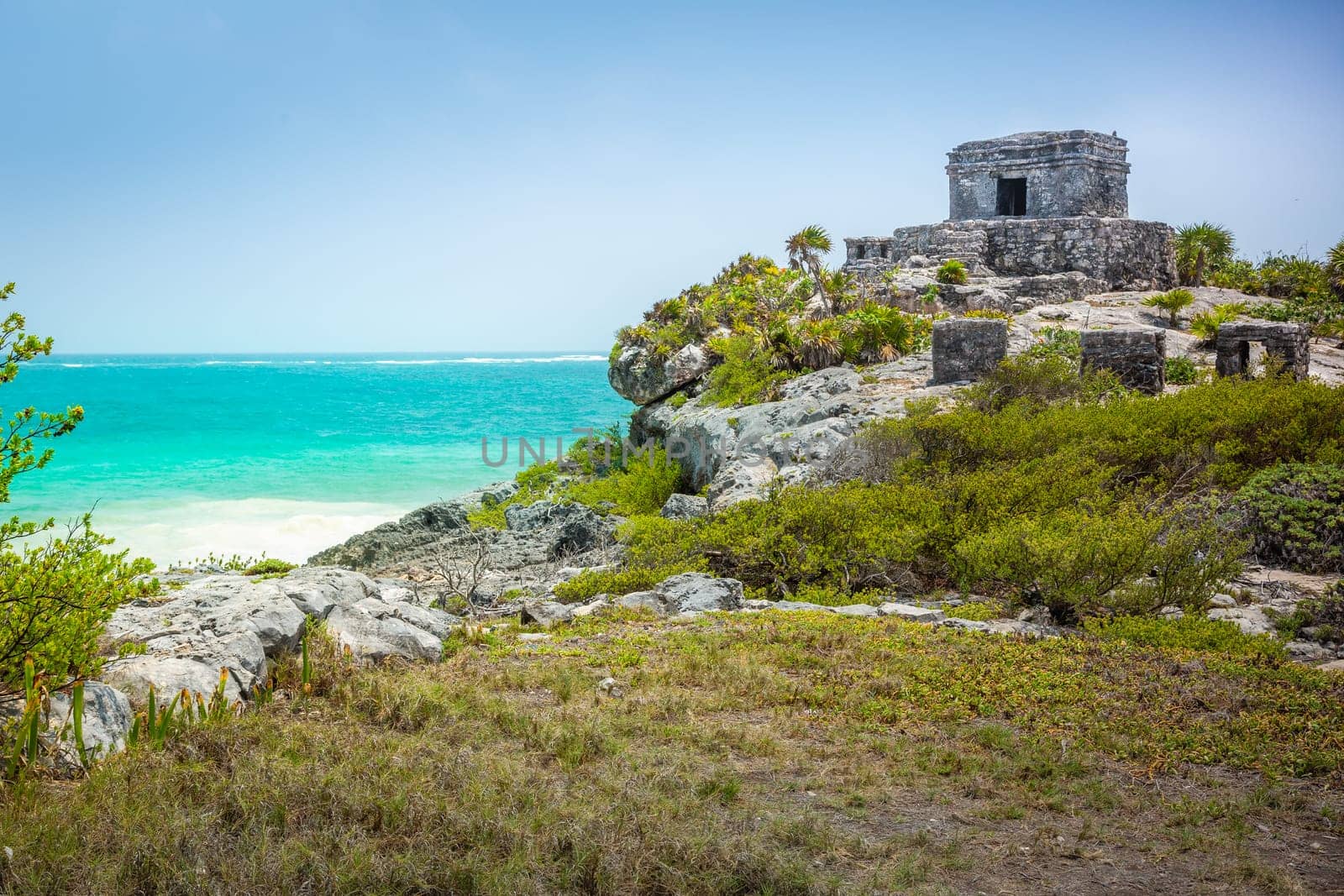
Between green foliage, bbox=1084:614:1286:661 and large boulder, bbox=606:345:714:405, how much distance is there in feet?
54.4

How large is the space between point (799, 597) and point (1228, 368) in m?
12.2

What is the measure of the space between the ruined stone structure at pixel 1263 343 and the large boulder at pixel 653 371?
11.5 m

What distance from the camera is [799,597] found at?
10836 mm

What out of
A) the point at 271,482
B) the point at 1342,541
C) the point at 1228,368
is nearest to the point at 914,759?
the point at 1342,541

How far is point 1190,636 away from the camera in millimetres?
8047

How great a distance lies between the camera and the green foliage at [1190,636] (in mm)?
7699

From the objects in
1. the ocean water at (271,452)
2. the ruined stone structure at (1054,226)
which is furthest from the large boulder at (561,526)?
the ruined stone structure at (1054,226)

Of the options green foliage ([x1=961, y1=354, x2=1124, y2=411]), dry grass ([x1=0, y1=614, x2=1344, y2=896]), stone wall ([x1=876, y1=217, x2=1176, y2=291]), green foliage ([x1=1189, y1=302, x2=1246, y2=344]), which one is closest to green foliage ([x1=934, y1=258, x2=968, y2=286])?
stone wall ([x1=876, y1=217, x2=1176, y2=291])

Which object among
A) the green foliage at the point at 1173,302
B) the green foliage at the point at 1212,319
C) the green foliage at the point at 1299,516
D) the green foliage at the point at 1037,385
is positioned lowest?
the green foliage at the point at 1299,516

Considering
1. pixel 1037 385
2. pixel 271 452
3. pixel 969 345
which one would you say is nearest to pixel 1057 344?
pixel 969 345

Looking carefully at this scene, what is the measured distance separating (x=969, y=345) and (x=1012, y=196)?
1488 cm

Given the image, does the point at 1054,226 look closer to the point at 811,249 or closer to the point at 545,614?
the point at 811,249

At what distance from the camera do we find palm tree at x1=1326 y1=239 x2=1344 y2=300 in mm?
26891

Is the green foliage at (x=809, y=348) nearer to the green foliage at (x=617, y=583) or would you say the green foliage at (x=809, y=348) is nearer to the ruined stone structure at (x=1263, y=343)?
the ruined stone structure at (x=1263, y=343)
